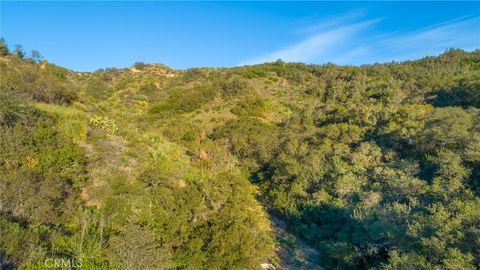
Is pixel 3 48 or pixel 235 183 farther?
pixel 3 48

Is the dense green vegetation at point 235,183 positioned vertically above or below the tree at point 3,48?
below

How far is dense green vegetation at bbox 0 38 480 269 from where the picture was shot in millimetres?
11859

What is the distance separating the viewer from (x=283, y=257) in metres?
17.6

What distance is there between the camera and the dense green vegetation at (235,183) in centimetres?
1186

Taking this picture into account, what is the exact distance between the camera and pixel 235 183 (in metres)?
17.7

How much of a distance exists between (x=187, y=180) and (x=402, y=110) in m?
18.3

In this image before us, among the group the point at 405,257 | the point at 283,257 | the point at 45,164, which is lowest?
the point at 283,257

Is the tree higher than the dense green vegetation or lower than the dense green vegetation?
higher

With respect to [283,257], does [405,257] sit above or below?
above

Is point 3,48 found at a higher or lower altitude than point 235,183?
higher

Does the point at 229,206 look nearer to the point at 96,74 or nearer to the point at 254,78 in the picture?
the point at 254,78

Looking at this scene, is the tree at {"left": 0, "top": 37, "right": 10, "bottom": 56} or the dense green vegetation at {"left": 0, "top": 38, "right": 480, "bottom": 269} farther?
the tree at {"left": 0, "top": 37, "right": 10, "bottom": 56}

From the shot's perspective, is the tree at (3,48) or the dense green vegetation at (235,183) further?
the tree at (3,48)

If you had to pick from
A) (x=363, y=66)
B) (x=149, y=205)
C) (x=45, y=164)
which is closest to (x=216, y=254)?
(x=149, y=205)
